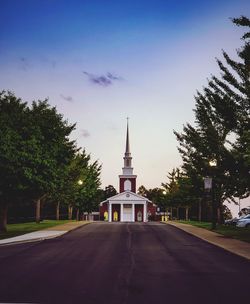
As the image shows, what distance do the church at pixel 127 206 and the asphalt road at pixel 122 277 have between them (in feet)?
218

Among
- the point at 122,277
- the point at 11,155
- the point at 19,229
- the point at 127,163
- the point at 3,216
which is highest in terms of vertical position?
the point at 127,163

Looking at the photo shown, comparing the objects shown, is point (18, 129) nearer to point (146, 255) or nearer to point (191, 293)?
point (146, 255)

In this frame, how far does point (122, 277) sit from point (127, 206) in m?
74.7

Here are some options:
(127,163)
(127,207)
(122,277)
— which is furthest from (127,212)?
(122,277)

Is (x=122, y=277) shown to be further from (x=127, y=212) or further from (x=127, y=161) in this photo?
(x=127, y=161)

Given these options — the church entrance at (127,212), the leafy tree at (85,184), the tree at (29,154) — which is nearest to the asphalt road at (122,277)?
the tree at (29,154)

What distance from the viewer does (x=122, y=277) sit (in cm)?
1161

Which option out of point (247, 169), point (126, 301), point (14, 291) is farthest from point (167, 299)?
point (247, 169)

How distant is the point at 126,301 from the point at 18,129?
24.7 metres

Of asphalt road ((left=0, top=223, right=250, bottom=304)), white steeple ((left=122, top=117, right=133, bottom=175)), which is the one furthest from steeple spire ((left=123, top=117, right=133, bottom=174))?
asphalt road ((left=0, top=223, right=250, bottom=304))

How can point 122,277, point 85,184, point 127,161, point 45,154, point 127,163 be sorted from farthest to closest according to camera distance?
point 127,161, point 127,163, point 85,184, point 45,154, point 122,277

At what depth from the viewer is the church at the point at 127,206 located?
84.8 meters

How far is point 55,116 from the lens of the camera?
3462 centimetres

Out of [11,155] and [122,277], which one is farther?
[11,155]
